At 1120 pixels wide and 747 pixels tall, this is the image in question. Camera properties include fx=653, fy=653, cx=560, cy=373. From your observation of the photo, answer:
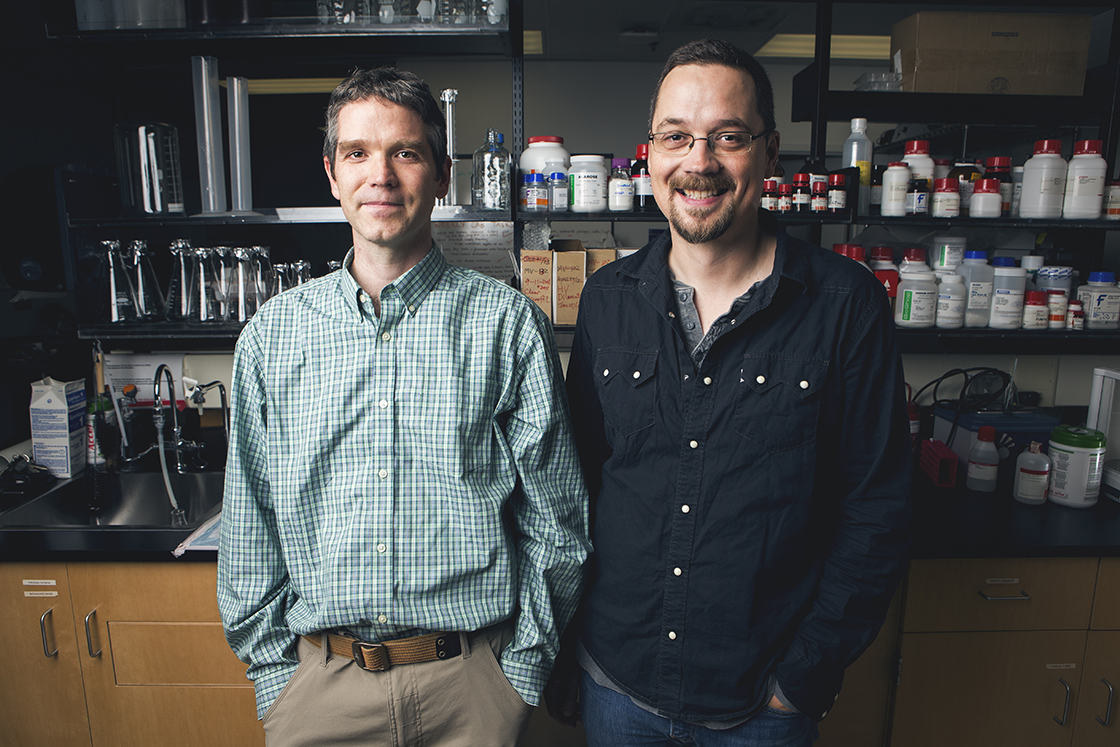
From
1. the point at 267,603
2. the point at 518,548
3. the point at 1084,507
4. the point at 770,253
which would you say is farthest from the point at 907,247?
the point at 267,603

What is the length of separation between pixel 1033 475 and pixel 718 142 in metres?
1.50

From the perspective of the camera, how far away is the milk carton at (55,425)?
2010mm

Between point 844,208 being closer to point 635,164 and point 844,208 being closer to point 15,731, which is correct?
point 635,164

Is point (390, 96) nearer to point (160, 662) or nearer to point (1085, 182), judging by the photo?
point (160, 662)

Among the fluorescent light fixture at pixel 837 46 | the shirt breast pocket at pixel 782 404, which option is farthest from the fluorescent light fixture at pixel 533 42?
the shirt breast pocket at pixel 782 404

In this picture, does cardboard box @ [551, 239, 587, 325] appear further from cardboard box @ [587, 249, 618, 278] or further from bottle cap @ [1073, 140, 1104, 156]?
bottle cap @ [1073, 140, 1104, 156]

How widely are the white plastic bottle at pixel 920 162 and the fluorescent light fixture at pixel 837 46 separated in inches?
121

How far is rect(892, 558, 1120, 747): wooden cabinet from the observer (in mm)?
1635

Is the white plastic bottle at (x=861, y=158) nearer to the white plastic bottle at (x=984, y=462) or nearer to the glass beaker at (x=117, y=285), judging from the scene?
the white plastic bottle at (x=984, y=462)

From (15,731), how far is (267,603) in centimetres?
110

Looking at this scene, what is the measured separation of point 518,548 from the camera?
1231 mm

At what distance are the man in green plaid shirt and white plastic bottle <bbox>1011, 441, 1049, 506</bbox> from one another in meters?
1.43

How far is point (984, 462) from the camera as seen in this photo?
195cm

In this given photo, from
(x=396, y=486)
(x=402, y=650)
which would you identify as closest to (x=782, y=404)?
(x=396, y=486)
